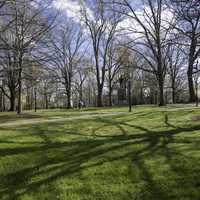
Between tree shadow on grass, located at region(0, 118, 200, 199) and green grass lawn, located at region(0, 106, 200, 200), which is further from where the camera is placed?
tree shadow on grass, located at region(0, 118, 200, 199)

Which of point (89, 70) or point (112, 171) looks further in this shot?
point (89, 70)

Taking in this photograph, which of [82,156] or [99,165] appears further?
[82,156]

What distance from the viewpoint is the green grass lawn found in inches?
188

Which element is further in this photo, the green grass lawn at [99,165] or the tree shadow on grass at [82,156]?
the tree shadow on grass at [82,156]

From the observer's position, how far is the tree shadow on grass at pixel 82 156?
5.05 meters

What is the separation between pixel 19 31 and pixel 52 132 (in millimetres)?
13763

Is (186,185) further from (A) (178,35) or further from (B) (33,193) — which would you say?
(A) (178,35)

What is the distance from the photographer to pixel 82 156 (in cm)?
648

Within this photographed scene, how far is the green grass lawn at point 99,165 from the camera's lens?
15.7 ft

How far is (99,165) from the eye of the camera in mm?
5957

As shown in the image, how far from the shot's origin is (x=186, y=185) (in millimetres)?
5020

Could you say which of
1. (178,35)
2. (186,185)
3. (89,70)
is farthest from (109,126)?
(89,70)

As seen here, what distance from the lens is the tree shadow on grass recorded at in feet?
16.6

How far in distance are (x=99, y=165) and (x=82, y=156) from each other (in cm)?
66
